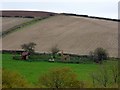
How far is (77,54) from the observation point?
3004 inches

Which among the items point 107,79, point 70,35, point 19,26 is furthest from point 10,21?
point 107,79

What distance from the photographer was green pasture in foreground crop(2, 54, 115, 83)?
191 ft

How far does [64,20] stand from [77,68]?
137ft

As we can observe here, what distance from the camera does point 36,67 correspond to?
2532 inches

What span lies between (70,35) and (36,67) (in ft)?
85.1

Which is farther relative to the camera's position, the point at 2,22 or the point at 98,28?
the point at 2,22

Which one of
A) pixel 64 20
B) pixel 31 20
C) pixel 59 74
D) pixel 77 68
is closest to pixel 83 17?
pixel 64 20

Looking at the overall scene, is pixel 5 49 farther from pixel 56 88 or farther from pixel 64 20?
pixel 56 88

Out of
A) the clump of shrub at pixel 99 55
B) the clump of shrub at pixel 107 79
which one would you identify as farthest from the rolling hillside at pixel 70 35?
the clump of shrub at pixel 107 79

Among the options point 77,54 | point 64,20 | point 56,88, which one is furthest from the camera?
point 64,20

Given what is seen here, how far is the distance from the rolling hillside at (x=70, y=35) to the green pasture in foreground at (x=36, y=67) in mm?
10008

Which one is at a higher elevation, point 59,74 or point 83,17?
point 83,17

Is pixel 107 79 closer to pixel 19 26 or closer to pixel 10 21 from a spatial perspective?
pixel 19 26

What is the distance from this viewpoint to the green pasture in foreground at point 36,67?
58125 mm
